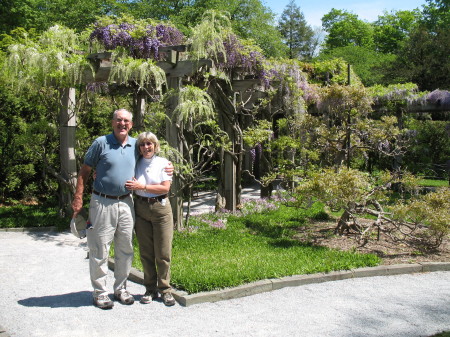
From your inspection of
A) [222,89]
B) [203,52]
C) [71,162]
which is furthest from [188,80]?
[71,162]

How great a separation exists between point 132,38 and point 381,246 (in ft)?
17.0

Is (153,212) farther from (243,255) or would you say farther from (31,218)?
(31,218)

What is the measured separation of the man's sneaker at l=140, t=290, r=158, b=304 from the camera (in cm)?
456

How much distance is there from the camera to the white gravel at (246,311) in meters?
4.00

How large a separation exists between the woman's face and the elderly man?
0.29 ft

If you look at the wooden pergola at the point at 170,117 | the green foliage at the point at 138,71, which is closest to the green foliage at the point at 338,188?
the wooden pergola at the point at 170,117

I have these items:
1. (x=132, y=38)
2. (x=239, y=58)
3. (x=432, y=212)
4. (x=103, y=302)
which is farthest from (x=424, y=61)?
(x=103, y=302)

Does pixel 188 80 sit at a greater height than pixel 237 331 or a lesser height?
greater

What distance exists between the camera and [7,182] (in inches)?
435

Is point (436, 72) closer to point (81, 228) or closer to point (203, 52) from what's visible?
point (203, 52)

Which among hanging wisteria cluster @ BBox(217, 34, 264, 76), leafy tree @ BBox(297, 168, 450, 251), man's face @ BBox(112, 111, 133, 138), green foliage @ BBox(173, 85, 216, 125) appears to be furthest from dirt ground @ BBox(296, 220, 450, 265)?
man's face @ BBox(112, 111, 133, 138)

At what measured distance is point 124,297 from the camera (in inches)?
177

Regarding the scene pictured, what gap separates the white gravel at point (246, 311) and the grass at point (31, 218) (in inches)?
110

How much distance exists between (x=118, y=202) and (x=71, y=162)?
4.78 metres
